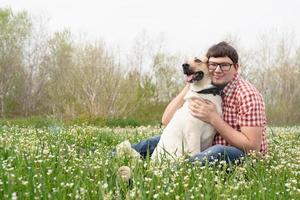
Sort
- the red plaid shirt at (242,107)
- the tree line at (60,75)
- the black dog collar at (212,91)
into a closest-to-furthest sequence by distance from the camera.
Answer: the red plaid shirt at (242,107) < the black dog collar at (212,91) < the tree line at (60,75)

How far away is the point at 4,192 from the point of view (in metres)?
2.86

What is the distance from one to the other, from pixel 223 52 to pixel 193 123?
2.77ft

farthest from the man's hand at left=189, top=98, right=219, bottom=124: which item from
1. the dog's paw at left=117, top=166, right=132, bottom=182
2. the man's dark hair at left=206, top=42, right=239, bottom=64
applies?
the dog's paw at left=117, top=166, right=132, bottom=182

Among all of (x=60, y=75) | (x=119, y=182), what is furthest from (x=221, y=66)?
(x=60, y=75)

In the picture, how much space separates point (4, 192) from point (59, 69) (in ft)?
127

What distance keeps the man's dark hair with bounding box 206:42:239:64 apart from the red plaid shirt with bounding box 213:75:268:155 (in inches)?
10.3

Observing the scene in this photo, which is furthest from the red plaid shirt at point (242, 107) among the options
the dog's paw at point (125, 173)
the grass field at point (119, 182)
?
the dog's paw at point (125, 173)

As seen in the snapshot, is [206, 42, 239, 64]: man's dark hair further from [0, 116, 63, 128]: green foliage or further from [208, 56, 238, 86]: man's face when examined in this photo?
[0, 116, 63, 128]: green foliage

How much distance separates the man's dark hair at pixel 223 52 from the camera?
5.43 metres

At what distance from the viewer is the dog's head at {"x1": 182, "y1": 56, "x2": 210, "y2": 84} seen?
215 inches

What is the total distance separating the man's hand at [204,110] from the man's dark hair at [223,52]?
0.52 m

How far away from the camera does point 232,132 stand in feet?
17.0

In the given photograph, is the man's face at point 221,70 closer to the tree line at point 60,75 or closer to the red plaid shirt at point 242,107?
the red plaid shirt at point 242,107

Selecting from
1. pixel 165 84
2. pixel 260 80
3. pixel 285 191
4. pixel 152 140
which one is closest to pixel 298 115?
pixel 260 80
